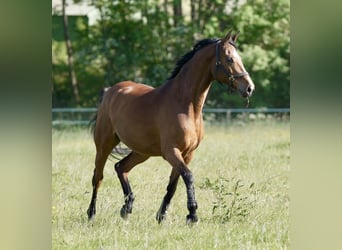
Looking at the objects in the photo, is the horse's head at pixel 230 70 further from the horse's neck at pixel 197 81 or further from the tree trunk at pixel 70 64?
the tree trunk at pixel 70 64

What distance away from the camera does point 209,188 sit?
25.6ft

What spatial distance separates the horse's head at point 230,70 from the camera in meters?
5.78

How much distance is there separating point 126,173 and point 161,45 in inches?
496

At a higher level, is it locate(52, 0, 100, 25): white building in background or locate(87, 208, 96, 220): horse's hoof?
locate(52, 0, 100, 25): white building in background

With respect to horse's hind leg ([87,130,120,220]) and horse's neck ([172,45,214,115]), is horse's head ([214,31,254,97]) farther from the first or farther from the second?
horse's hind leg ([87,130,120,220])

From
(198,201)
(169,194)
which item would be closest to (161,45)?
(198,201)

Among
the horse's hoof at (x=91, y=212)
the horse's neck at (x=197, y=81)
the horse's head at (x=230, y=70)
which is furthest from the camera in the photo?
the horse's hoof at (x=91, y=212)

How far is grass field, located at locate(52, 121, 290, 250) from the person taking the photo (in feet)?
16.5

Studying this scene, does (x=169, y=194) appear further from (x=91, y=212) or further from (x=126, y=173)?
(x=91, y=212)

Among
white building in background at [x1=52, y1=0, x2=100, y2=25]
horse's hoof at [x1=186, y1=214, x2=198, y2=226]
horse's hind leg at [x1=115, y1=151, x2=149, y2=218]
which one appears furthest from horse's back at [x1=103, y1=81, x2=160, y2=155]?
white building in background at [x1=52, y1=0, x2=100, y2=25]

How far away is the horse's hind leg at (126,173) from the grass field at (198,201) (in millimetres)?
93

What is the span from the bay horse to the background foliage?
11.6 metres

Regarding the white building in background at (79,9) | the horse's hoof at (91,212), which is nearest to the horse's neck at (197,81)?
the horse's hoof at (91,212)

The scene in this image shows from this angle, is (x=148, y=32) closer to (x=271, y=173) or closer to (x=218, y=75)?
(x=271, y=173)
